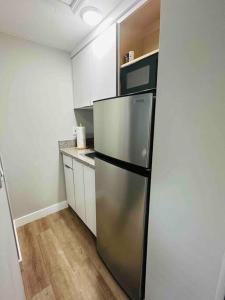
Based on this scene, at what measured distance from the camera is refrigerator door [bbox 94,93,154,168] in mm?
783

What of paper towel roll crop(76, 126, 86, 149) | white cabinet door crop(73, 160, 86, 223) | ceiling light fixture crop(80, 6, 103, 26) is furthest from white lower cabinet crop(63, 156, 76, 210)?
ceiling light fixture crop(80, 6, 103, 26)

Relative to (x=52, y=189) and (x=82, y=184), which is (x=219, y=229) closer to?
(x=82, y=184)

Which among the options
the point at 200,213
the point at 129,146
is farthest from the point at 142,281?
the point at 129,146

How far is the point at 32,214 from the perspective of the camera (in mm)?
2010

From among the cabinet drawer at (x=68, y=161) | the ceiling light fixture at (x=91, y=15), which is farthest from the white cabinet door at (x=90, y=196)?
the ceiling light fixture at (x=91, y=15)

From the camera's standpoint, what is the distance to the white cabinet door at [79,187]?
1.64 meters

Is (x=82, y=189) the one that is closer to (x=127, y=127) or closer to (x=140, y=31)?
(x=127, y=127)

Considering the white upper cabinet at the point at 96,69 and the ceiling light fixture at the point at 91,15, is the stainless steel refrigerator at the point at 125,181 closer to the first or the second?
the white upper cabinet at the point at 96,69

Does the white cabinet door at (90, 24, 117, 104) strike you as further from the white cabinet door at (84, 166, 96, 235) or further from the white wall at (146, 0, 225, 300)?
the white cabinet door at (84, 166, 96, 235)

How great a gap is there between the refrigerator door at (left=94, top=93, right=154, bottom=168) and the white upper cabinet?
375 mm

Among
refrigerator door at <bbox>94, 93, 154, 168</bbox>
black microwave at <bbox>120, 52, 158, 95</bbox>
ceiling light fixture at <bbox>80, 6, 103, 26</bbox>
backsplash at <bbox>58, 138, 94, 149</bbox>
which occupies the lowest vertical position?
backsplash at <bbox>58, 138, 94, 149</bbox>

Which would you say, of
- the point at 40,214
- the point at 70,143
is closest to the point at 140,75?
the point at 70,143

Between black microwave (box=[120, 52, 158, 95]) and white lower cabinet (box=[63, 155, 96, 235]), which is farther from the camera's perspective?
white lower cabinet (box=[63, 155, 96, 235])

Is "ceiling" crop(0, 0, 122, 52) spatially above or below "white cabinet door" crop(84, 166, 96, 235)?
above
